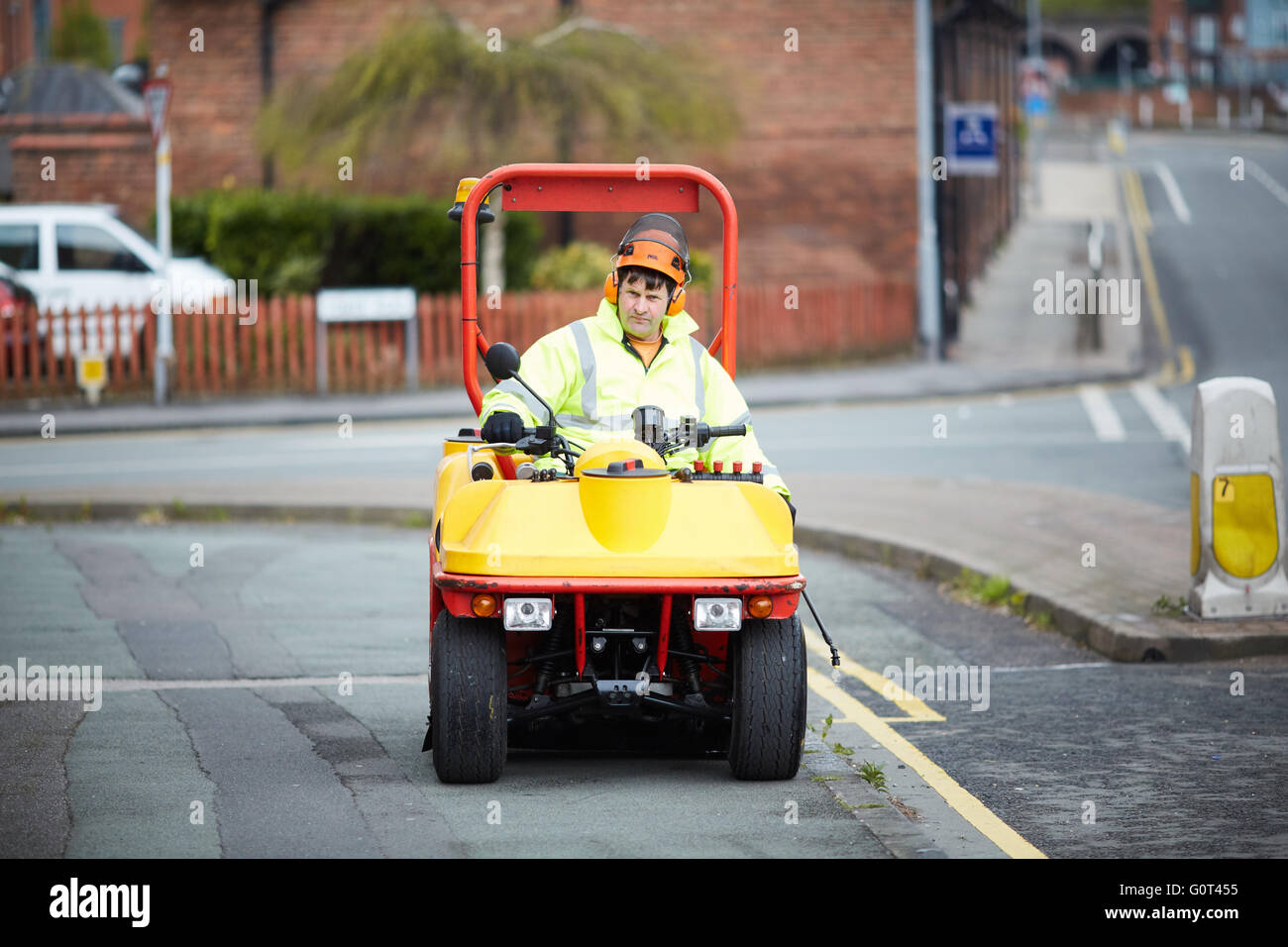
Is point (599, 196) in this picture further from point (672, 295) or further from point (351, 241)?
point (351, 241)

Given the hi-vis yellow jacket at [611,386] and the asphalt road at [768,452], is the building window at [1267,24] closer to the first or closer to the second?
the asphalt road at [768,452]

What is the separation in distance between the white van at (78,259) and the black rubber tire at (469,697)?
19.3m

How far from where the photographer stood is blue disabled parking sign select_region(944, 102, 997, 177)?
2556cm

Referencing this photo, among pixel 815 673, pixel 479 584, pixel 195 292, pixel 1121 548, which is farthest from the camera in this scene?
pixel 195 292

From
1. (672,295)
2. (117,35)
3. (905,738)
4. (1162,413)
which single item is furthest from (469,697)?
(117,35)

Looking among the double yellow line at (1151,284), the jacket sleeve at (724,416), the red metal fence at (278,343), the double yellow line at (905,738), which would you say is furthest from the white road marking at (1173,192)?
the jacket sleeve at (724,416)

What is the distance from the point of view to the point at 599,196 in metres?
7.38

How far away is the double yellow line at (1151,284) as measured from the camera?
24281 millimetres

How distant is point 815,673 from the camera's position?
8648mm

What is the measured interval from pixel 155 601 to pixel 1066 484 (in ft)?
24.6

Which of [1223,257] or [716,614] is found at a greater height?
[1223,257]

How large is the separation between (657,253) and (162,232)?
16.9 m
